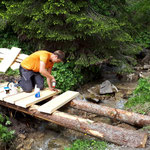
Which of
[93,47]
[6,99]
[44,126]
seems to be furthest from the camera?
[93,47]

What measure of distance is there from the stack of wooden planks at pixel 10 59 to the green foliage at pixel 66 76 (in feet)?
5.87

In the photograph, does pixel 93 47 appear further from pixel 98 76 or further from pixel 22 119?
pixel 22 119

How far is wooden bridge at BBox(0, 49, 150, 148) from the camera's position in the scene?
8.84 feet

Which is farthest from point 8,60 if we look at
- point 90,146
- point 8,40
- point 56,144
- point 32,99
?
point 90,146

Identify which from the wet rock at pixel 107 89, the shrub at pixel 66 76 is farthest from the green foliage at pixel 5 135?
the wet rock at pixel 107 89

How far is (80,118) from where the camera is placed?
320cm

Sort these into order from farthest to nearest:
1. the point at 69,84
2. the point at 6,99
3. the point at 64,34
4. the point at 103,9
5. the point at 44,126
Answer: the point at 103,9 < the point at 69,84 < the point at 64,34 < the point at 44,126 < the point at 6,99

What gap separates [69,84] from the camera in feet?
19.2

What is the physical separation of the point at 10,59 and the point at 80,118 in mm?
4783

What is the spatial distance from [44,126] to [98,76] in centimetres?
460

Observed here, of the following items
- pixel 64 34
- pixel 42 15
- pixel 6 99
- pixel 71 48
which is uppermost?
pixel 42 15

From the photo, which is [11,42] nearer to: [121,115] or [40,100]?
[40,100]

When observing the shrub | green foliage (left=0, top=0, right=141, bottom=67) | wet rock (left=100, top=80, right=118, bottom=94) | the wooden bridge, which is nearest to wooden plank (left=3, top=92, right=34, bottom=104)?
the wooden bridge

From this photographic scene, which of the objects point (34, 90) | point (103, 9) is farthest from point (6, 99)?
point (103, 9)
